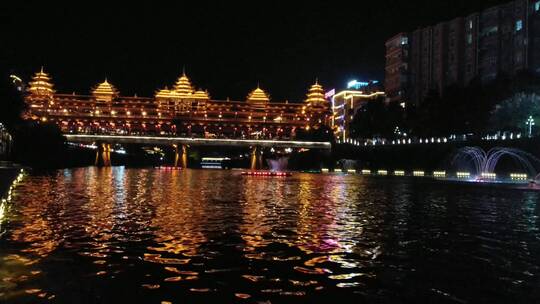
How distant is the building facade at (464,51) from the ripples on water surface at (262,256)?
81.5 m

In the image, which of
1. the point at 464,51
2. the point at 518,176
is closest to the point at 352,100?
the point at 464,51

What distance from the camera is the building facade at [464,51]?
108m

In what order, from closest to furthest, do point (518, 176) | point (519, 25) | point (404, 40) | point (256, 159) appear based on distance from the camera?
point (518, 176), point (519, 25), point (256, 159), point (404, 40)

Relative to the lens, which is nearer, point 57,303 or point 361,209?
point 57,303

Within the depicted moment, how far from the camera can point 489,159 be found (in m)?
87.4

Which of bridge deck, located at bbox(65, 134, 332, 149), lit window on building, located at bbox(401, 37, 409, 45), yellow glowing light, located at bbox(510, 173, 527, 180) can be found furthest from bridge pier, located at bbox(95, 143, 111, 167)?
yellow glowing light, located at bbox(510, 173, 527, 180)

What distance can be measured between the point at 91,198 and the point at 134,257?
19.1 meters

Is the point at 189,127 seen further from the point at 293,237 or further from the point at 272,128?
the point at 293,237

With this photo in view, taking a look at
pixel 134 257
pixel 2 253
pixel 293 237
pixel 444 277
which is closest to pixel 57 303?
pixel 134 257

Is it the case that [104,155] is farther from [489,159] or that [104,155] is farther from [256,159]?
[489,159]

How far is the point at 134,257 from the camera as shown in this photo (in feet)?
46.3

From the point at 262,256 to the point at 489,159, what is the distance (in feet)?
262

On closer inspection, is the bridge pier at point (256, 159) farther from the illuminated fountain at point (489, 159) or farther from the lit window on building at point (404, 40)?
the illuminated fountain at point (489, 159)

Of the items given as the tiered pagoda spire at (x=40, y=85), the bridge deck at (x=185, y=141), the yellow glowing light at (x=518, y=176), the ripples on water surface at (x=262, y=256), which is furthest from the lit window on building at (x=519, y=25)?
the tiered pagoda spire at (x=40, y=85)
